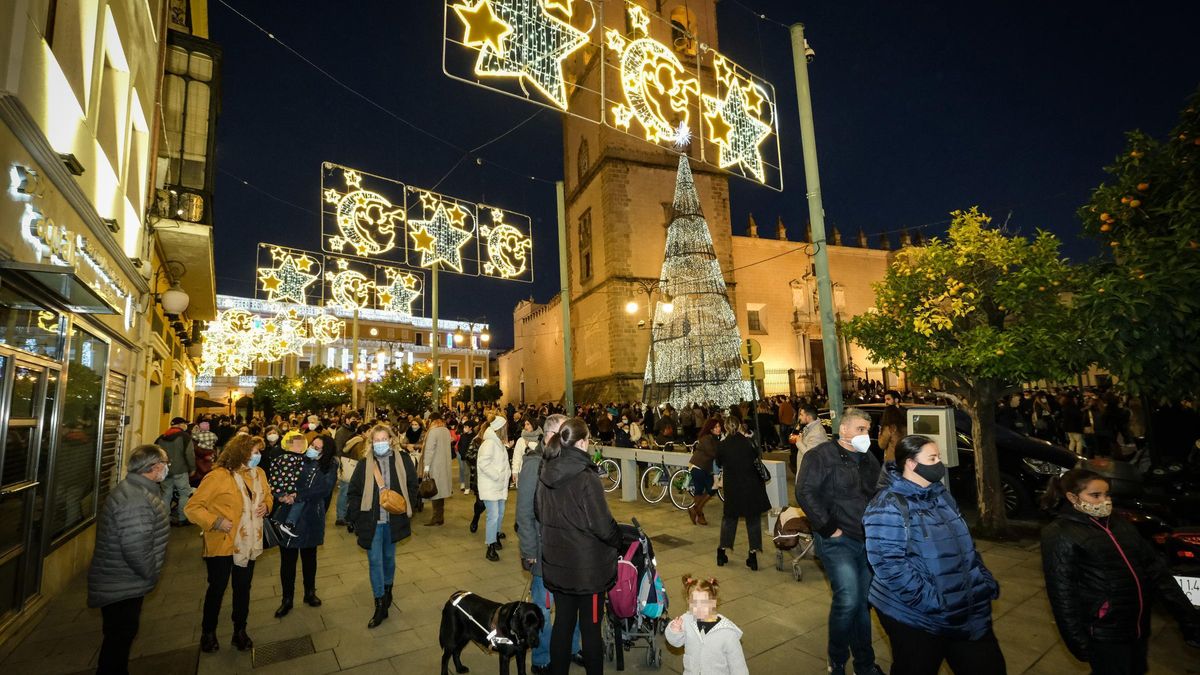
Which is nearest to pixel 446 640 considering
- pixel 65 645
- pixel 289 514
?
pixel 289 514

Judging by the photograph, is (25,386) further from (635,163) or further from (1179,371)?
(635,163)

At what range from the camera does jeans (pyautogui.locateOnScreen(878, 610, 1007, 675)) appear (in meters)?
2.60

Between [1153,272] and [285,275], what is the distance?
52.4 ft

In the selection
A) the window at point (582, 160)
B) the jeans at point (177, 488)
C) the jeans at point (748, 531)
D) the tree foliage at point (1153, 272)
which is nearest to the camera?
the tree foliage at point (1153, 272)

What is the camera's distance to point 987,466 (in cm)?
735

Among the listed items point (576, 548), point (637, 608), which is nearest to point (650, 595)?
point (637, 608)

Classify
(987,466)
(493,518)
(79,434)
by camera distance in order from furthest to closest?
1. (987,466)
2. (493,518)
3. (79,434)

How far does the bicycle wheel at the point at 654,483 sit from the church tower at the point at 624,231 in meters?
16.8

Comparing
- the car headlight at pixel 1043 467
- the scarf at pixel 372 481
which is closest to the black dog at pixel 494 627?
the scarf at pixel 372 481

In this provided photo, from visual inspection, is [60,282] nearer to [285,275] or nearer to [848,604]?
[848,604]

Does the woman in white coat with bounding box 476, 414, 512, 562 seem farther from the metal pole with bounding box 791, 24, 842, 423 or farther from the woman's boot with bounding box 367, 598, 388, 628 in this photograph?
the metal pole with bounding box 791, 24, 842, 423

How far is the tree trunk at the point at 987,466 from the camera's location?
7270 millimetres

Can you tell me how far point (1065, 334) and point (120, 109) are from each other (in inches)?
469

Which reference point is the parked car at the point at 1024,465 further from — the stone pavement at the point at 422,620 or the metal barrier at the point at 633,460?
the metal barrier at the point at 633,460
